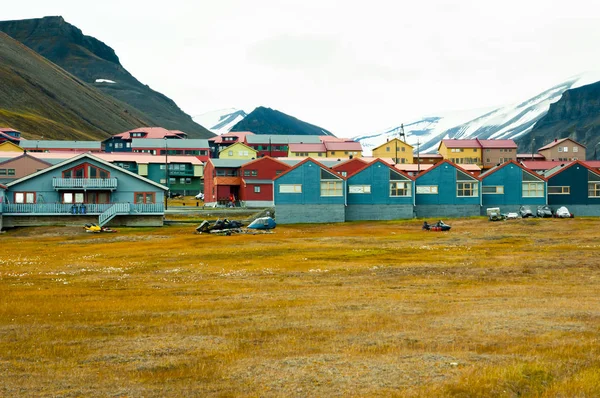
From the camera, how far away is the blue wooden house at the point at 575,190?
9488 cm

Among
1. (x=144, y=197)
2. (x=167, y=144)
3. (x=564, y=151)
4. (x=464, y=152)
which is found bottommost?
(x=144, y=197)

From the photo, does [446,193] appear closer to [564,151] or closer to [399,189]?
[399,189]

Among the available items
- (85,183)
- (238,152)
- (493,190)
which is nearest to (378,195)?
(493,190)

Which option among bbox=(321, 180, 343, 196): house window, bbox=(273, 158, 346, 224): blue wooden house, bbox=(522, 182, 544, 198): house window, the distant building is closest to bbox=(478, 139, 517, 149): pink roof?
the distant building

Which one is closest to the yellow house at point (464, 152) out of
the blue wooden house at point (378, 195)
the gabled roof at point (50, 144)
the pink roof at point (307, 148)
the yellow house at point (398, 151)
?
the yellow house at point (398, 151)

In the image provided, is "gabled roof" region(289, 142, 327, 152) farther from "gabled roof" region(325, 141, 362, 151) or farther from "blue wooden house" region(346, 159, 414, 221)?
"blue wooden house" region(346, 159, 414, 221)

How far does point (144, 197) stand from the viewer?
270 ft

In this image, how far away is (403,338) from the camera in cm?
1870

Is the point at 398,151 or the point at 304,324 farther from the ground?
the point at 398,151

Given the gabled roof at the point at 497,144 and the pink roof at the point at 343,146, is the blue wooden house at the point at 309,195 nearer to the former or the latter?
the pink roof at the point at 343,146

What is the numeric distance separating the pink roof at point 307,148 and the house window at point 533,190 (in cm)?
8364

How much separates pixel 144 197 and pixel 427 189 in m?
41.9

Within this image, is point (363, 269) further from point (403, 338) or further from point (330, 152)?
point (330, 152)

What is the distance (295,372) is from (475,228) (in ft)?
198
